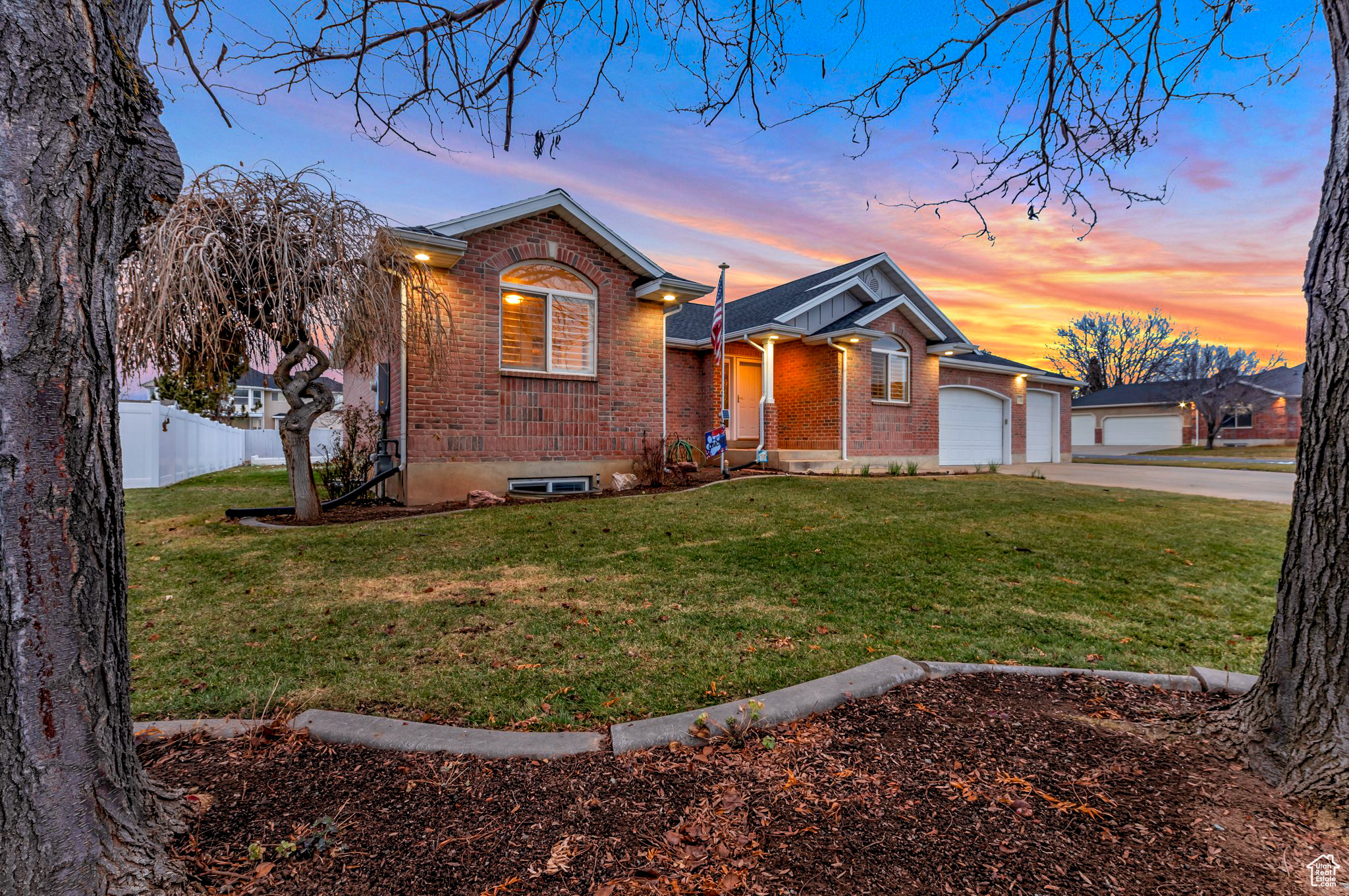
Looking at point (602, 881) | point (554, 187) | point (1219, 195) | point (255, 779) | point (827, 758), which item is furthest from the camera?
point (554, 187)

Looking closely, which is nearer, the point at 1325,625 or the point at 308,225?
the point at 1325,625

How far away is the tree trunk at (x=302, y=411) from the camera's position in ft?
22.6

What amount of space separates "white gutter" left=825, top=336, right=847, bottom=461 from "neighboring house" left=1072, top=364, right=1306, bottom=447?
29931mm

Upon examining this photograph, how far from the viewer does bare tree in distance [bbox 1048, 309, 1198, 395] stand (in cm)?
3775

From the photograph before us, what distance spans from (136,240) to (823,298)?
13.1 meters

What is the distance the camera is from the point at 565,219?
9.36 m

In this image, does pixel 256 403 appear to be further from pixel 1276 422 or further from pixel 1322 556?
pixel 1276 422

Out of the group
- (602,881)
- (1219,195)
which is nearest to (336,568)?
(602,881)

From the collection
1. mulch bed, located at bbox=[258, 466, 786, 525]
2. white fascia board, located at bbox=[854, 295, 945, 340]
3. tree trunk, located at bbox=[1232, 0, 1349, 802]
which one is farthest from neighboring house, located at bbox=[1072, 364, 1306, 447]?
tree trunk, located at bbox=[1232, 0, 1349, 802]

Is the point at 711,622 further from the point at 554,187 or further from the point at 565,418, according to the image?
the point at 554,187

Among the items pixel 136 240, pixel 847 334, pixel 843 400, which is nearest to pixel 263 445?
pixel 843 400

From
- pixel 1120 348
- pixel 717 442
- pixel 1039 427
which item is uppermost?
pixel 1120 348

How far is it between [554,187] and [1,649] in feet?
29.5

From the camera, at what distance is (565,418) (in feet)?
31.0
